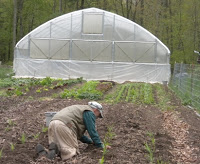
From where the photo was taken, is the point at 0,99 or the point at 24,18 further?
the point at 24,18

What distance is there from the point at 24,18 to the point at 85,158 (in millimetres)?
41046

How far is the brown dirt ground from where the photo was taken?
213 inches

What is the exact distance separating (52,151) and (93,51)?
1842 centimetres

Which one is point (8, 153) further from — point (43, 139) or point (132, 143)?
point (132, 143)

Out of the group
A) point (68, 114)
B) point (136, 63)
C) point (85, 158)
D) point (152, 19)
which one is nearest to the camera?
point (85, 158)

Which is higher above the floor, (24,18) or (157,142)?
(24,18)

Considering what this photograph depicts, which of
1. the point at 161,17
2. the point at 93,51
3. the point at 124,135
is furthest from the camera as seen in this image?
the point at 161,17

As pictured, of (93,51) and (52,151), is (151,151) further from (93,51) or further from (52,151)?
(93,51)

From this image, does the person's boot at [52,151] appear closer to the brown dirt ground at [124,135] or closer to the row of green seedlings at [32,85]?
the brown dirt ground at [124,135]

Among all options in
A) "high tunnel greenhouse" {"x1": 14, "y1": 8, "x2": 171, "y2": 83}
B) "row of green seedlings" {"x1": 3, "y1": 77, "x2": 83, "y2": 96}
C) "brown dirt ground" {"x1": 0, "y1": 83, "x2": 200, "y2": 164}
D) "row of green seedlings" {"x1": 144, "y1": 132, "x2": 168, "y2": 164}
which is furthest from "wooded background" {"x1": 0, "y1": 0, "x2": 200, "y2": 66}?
"row of green seedlings" {"x1": 144, "y1": 132, "x2": 168, "y2": 164}

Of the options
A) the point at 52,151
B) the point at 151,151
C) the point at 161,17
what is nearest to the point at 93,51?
the point at 161,17

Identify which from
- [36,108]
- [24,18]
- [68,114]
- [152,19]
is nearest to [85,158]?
[68,114]

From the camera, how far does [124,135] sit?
7.25 m

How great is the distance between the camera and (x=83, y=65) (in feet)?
76.4
